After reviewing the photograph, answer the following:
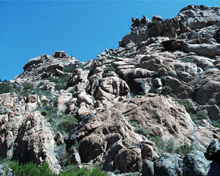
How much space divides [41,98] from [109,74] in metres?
7.02

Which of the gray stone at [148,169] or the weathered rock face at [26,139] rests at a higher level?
the weathered rock face at [26,139]

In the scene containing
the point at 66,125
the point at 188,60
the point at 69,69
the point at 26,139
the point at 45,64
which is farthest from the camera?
the point at 45,64

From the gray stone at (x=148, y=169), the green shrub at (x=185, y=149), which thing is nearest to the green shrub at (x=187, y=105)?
the green shrub at (x=185, y=149)

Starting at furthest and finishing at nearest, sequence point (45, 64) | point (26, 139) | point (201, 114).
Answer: point (45, 64)
point (201, 114)
point (26, 139)

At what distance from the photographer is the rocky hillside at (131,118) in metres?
10.1

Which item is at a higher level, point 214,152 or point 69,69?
point 69,69

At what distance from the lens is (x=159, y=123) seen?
42.7ft

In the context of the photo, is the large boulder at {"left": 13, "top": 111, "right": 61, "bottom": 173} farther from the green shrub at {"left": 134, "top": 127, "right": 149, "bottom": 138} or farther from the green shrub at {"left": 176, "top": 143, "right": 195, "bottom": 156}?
the green shrub at {"left": 176, "top": 143, "right": 195, "bottom": 156}

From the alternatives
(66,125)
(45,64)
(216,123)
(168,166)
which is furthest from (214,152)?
(45,64)

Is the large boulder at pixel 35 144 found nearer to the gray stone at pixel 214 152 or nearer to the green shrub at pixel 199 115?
the gray stone at pixel 214 152

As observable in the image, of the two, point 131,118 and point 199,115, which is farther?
point 199,115

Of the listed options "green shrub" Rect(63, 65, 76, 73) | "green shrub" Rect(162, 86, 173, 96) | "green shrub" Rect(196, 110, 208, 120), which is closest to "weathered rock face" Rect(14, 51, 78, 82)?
"green shrub" Rect(63, 65, 76, 73)

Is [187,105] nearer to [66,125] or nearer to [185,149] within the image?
[185,149]

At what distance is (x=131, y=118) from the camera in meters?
13.6
